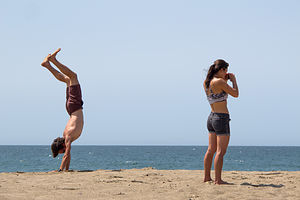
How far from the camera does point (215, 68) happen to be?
22.9 ft

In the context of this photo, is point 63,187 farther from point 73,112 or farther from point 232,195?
point 73,112

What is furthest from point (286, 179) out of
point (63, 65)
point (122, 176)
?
point (63, 65)

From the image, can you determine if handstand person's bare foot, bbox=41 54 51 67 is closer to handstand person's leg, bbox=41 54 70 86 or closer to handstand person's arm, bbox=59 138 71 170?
handstand person's leg, bbox=41 54 70 86

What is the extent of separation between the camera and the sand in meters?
6.10

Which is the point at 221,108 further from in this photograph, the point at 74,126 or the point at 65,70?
the point at 65,70

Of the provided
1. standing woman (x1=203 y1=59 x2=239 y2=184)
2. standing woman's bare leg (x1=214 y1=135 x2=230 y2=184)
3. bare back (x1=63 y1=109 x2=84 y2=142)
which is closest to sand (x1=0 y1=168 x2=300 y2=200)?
standing woman's bare leg (x1=214 y1=135 x2=230 y2=184)

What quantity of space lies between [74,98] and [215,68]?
4.31 meters

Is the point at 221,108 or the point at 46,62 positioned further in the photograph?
the point at 46,62

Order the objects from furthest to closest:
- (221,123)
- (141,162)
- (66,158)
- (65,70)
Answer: (141,162) < (65,70) < (66,158) < (221,123)

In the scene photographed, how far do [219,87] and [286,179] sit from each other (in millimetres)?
2671

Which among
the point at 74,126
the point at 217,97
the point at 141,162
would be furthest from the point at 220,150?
the point at 141,162

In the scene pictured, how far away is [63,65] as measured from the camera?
9977 millimetres

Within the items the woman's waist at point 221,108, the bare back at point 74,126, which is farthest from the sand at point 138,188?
the bare back at point 74,126

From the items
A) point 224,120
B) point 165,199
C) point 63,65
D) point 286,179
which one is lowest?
point 165,199
